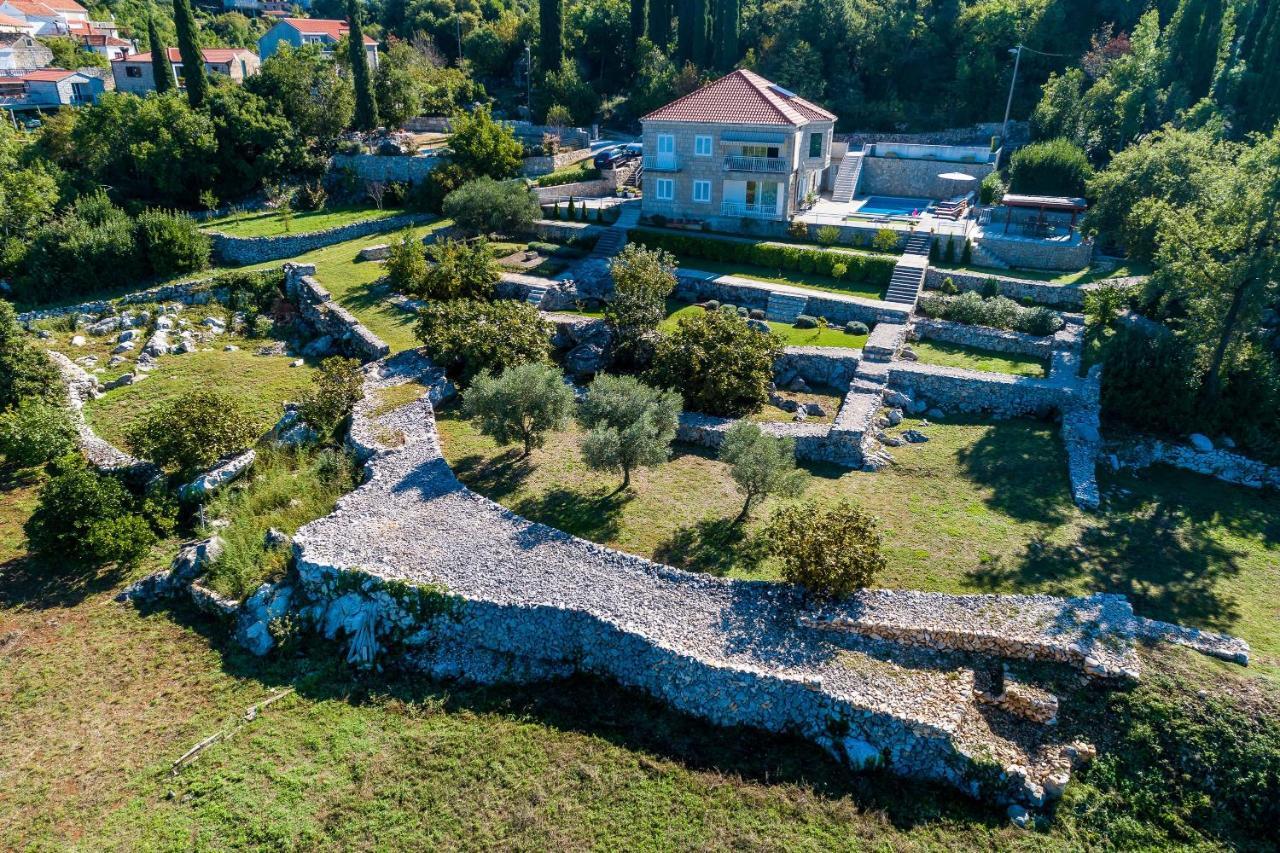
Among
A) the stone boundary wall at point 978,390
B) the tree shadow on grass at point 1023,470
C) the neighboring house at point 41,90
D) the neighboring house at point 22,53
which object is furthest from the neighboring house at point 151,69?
the tree shadow on grass at point 1023,470

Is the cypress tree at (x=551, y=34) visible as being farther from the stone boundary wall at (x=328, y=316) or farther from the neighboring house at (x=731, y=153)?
the stone boundary wall at (x=328, y=316)

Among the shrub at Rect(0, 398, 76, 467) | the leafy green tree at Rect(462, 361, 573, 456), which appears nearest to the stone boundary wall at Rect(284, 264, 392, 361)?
the leafy green tree at Rect(462, 361, 573, 456)

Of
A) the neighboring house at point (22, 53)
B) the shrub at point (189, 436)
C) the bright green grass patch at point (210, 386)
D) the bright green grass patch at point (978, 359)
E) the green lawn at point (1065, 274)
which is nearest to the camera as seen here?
the shrub at point (189, 436)

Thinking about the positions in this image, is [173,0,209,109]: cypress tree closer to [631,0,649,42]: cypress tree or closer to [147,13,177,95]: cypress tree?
[147,13,177,95]: cypress tree

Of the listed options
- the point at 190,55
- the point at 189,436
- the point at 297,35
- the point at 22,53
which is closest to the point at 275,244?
the point at 190,55

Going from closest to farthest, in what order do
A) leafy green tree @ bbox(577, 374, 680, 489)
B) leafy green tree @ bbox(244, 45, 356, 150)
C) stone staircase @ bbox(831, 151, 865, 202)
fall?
leafy green tree @ bbox(577, 374, 680, 489) < stone staircase @ bbox(831, 151, 865, 202) < leafy green tree @ bbox(244, 45, 356, 150)

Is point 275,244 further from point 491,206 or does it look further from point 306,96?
point 306,96
